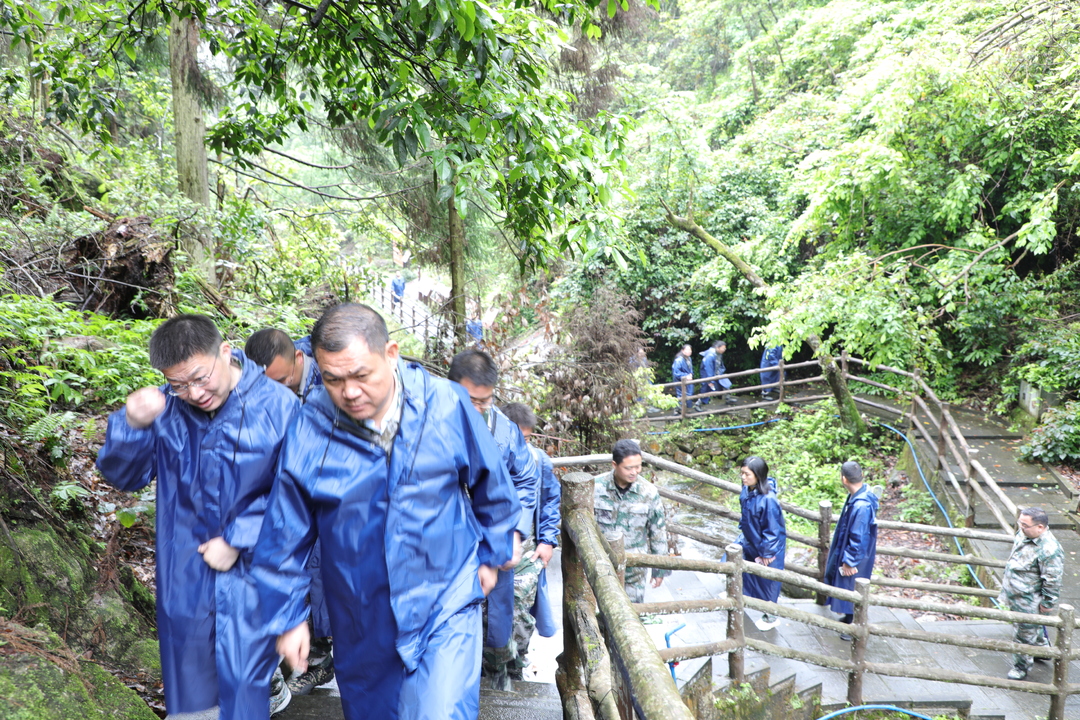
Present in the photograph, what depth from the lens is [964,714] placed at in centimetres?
548

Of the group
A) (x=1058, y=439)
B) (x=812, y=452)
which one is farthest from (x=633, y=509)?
(x=812, y=452)

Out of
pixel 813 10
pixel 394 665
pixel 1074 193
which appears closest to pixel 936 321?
pixel 1074 193

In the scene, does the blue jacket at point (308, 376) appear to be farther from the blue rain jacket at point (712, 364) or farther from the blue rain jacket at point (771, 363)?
the blue rain jacket at point (771, 363)

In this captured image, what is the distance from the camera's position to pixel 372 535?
2.09 metres

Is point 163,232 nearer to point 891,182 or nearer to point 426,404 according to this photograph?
point 426,404

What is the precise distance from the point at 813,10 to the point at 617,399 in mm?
13512

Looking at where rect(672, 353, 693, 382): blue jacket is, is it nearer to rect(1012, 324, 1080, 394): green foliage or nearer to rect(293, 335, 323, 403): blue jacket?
rect(1012, 324, 1080, 394): green foliage

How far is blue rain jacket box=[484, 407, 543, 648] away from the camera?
3057 mm

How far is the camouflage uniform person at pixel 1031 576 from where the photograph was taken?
5.59 metres

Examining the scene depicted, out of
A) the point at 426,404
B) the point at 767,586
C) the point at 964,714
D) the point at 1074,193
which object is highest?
the point at 1074,193

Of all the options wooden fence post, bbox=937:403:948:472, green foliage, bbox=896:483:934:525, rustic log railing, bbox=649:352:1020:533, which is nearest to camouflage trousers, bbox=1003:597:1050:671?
rustic log railing, bbox=649:352:1020:533

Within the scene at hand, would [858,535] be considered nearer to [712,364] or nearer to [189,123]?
[189,123]

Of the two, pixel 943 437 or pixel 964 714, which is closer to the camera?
pixel 964 714

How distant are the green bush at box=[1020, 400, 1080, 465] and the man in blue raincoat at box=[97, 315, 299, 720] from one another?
10.6m
